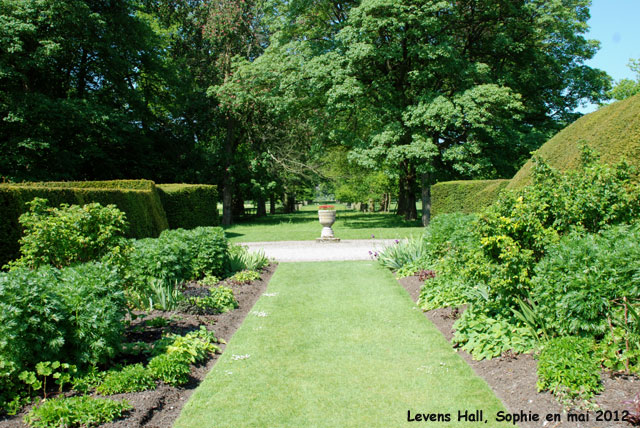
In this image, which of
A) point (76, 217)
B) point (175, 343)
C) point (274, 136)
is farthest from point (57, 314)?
point (274, 136)

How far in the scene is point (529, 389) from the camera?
3979mm

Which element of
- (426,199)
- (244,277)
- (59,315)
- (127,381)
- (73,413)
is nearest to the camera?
(73,413)

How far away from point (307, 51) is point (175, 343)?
19897 millimetres

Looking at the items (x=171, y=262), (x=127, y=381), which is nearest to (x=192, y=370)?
(x=127, y=381)

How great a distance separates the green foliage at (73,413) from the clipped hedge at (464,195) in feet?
43.6

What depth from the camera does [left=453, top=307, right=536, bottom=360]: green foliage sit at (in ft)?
15.7

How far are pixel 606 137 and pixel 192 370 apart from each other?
8.14 m

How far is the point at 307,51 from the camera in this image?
73.4 ft

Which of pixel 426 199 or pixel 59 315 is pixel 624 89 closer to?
pixel 426 199

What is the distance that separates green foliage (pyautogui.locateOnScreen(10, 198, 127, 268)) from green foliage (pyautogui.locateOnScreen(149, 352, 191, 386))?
6.19 ft

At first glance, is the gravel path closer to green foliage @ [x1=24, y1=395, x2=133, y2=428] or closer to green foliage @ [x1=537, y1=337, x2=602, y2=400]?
green foliage @ [x1=537, y1=337, x2=602, y2=400]

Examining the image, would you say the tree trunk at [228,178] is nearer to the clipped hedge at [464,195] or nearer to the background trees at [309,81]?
the background trees at [309,81]

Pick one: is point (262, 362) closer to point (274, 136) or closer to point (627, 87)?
point (274, 136)

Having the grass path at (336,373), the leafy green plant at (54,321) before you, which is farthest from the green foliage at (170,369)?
the leafy green plant at (54,321)
